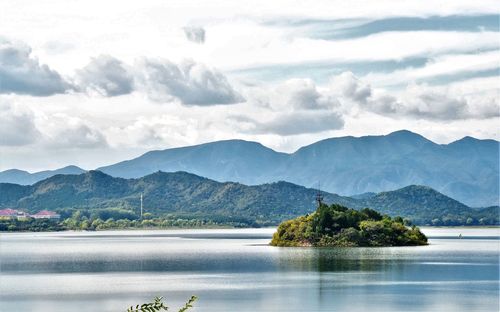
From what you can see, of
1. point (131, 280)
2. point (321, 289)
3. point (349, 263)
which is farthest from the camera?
point (349, 263)

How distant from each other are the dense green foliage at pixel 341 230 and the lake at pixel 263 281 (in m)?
20.0

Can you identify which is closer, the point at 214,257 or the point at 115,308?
the point at 115,308

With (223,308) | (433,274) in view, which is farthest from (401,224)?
(223,308)

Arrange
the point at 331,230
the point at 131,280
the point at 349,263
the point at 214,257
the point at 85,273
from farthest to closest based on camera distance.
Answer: the point at 331,230 → the point at 214,257 → the point at 349,263 → the point at 85,273 → the point at 131,280

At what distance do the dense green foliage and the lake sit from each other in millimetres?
20032

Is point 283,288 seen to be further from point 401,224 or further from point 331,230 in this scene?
point 401,224

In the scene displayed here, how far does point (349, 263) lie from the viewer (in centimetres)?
12731

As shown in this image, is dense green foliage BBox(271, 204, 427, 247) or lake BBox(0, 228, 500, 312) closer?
lake BBox(0, 228, 500, 312)

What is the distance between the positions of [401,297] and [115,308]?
89.0ft

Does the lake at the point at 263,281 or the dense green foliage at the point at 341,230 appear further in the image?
the dense green foliage at the point at 341,230

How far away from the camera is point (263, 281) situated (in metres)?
101

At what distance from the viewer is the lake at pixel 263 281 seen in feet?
260

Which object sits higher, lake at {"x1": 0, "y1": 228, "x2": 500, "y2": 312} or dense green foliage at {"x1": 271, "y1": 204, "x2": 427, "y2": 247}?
dense green foliage at {"x1": 271, "y1": 204, "x2": 427, "y2": 247}

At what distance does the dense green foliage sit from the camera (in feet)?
582
